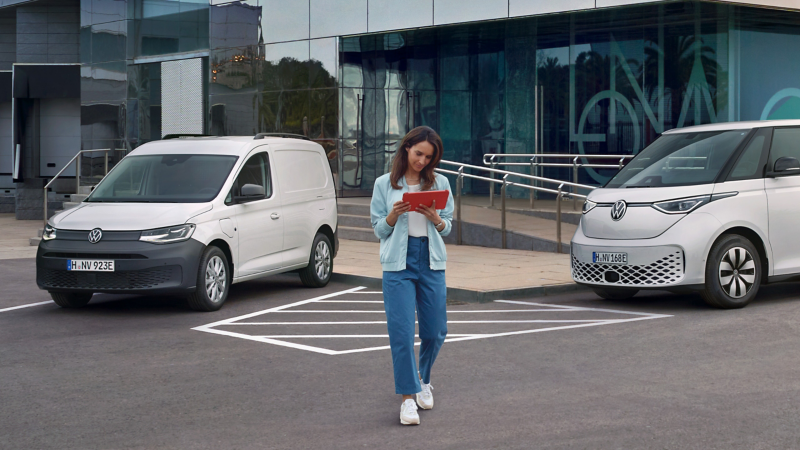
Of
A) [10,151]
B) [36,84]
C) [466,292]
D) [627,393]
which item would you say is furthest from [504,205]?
[10,151]

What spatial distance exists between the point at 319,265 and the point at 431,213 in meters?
6.53

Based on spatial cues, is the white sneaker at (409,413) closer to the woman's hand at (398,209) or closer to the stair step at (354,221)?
the woman's hand at (398,209)

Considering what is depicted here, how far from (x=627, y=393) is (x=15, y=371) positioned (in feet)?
14.0

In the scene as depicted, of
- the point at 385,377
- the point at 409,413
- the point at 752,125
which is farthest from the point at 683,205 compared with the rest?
the point at 409,413

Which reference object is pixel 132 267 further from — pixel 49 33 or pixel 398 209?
pixel 49 33

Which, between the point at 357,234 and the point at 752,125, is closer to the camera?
the point at 752,125

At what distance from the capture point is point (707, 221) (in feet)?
30.4

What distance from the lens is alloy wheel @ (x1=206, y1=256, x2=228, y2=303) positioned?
983 cm

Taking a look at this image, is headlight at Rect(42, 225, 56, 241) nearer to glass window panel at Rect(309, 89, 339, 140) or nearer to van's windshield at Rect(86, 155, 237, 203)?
→ van's windshield at Rect(86, 155, 237, 203)

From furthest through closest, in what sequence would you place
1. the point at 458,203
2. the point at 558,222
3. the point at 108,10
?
the point at 108,10 → the point at 458,203 → the point at 558,222

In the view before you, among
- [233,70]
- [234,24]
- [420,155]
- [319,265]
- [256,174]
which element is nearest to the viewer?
[420,155]

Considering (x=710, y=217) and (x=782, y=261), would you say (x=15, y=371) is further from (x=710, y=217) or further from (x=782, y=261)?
(x=782, y=261)

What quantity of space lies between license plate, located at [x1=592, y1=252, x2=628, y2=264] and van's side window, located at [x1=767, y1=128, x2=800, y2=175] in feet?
6.17

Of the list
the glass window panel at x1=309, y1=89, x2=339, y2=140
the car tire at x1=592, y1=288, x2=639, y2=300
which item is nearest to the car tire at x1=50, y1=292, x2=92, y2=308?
the car tire at x1=592, y1=288, x2=639, y2=300
